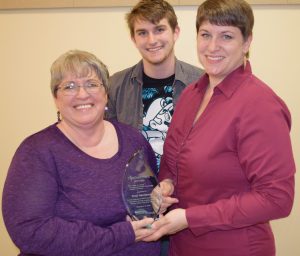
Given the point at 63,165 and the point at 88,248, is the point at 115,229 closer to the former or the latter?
the point at 88,248

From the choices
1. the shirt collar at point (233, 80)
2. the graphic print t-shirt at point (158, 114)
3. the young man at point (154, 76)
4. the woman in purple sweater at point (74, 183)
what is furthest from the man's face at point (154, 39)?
the shirt collar at point (233, 80)

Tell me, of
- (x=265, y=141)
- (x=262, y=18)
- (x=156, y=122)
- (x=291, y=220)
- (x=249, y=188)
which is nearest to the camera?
(x=265, y=141)

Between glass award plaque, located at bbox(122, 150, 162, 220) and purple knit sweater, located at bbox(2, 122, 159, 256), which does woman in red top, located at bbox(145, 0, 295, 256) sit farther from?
purple knit sweater, located at bbox(2, 122, 159, 256)

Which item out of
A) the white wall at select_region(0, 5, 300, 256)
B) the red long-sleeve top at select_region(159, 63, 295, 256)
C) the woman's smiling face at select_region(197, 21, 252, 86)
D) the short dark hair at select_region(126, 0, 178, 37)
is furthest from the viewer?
the white wall at select_region(0, 5, 300, 256)

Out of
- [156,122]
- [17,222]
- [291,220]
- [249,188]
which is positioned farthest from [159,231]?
[291,220]

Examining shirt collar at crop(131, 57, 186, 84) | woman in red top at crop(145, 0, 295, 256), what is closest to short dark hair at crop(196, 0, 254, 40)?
woman in red top at crop(145, 0, 295, 256)

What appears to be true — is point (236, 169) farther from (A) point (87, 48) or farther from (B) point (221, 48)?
(A) point (87, 48)

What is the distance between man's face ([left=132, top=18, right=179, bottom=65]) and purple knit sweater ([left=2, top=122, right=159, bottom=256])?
59cm

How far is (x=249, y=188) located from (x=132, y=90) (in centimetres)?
84

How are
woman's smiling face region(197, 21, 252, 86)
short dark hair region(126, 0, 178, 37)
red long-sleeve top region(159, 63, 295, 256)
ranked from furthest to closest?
short dark hair region(126, 0, 178, 37)
woman's smiling face region(197, 21, 252, 86)
red long-sleeve top region(159, 63, 295, 256)

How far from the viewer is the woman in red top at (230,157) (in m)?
1.08

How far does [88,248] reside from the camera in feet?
3.89

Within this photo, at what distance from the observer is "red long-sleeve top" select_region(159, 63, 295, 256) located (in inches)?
42.5

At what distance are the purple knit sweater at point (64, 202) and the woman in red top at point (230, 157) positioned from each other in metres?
0.17
